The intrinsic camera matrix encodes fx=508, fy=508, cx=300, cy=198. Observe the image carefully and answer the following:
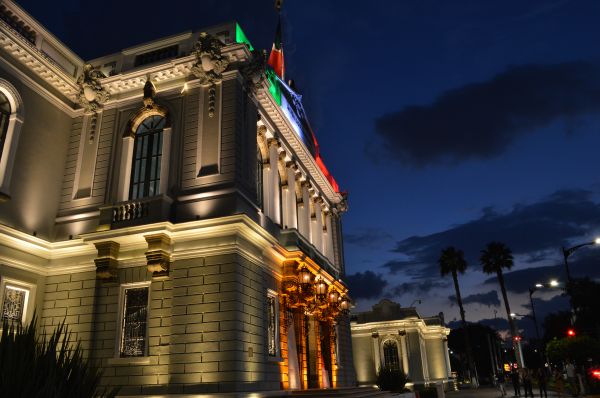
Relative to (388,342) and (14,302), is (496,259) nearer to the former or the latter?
(388,342)

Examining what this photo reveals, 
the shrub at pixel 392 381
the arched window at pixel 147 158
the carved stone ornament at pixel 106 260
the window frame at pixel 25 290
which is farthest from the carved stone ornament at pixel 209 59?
the shrub at pixel 392 381

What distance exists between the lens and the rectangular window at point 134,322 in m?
17.2

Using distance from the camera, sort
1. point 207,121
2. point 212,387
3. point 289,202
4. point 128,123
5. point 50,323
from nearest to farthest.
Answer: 1. point 212,387
2. point 50,323
3. point 207,121
4. point 128,123
5. point 289,202

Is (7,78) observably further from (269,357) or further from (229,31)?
(269,357)

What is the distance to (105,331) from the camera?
17.5 metres

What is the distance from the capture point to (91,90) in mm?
21359

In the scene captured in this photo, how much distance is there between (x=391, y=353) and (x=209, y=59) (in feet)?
125

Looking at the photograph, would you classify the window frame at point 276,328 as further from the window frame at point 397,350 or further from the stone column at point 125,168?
the window frame at point 397,350

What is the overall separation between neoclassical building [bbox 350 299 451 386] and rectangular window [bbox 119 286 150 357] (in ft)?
115

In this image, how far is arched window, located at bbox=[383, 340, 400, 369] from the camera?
48656mm

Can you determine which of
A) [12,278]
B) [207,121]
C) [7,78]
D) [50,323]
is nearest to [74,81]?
[7,78]

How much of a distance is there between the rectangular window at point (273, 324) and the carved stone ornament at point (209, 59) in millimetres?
8813

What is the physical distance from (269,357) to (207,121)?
361 inches

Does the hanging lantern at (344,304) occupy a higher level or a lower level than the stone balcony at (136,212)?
lower
